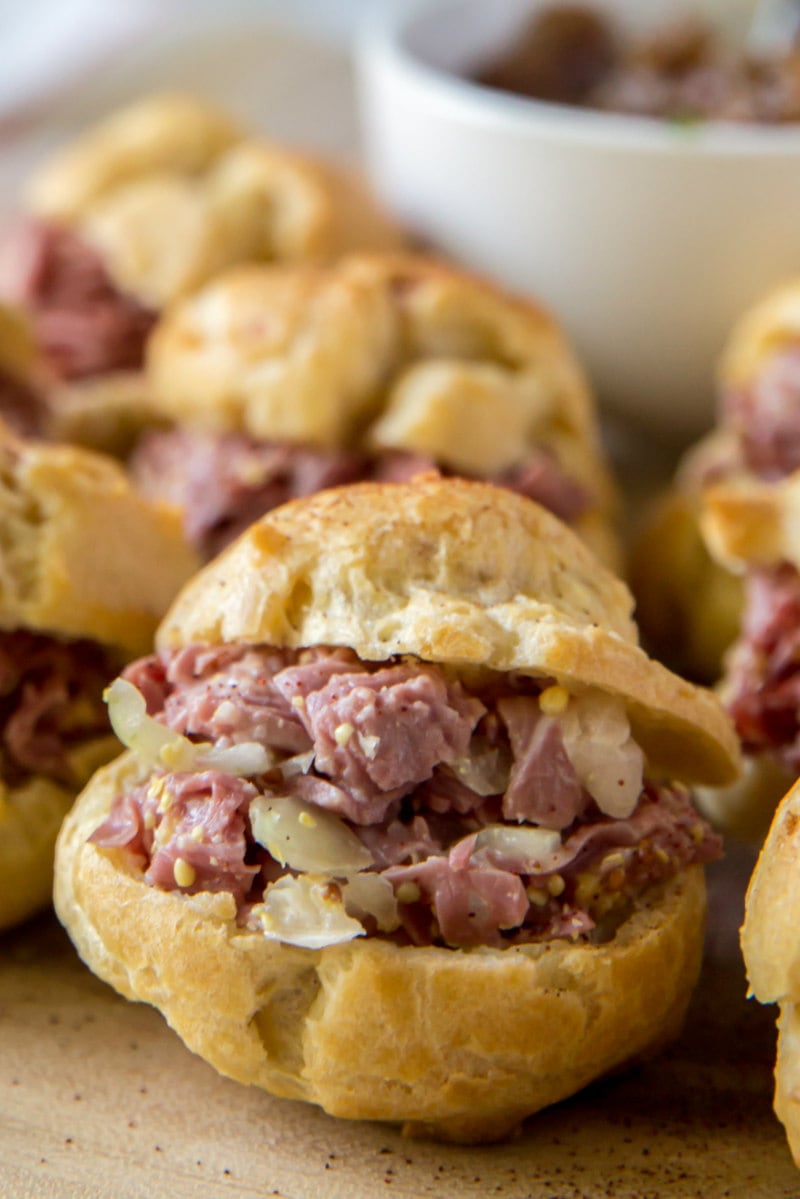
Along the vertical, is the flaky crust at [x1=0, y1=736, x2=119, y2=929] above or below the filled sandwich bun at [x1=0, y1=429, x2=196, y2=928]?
below

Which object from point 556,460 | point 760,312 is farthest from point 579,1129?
point 760,312

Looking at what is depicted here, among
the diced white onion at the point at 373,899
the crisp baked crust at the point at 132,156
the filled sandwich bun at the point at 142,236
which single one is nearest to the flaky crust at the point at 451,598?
the diced white onion at the point at 373,899

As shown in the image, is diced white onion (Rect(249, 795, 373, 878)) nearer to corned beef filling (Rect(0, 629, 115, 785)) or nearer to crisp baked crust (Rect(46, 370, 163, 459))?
corned beef filling (Rect(0, 629, 115, 785))

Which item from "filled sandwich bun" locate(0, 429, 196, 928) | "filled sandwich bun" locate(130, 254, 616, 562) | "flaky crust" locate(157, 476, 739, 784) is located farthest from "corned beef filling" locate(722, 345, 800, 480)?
"filled sandwich bun" locate(0, 429, 196, 928)

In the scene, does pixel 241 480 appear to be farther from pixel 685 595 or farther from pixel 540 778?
pixel 540 778

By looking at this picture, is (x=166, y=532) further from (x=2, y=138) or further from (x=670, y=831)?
(x=2, y=138)

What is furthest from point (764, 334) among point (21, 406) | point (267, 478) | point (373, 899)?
point (373, 899)
